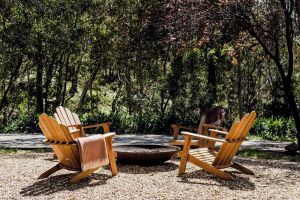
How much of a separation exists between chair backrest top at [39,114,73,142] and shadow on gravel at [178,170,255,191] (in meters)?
1.74

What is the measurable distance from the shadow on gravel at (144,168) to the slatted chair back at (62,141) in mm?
1098

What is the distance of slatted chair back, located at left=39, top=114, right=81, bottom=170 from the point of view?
18.2 ft

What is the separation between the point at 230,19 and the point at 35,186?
6075mm

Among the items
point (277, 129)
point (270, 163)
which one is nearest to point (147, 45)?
point (277, 129)

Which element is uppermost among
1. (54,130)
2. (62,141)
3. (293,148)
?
(54,130)

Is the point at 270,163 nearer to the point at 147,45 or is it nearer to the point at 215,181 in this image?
the point at 215,181

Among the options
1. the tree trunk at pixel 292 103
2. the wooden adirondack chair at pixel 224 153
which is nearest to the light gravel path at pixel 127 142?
the tree trunk at pixel 292 103

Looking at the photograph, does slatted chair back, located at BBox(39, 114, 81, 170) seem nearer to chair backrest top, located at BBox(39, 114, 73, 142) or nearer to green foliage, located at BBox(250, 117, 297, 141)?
chair backrest top, located at BBox(39, 114, 73, 142)

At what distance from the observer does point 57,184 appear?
5.72 m

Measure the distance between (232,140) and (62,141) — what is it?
7.75 feet

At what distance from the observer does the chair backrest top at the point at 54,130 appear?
554 centimetres

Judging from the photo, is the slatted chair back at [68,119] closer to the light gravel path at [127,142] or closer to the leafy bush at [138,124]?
the light gravel path at [127,142]

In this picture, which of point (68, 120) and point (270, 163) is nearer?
point (68, 120)

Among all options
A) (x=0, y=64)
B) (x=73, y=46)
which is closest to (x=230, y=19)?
(x=73, y=46)
